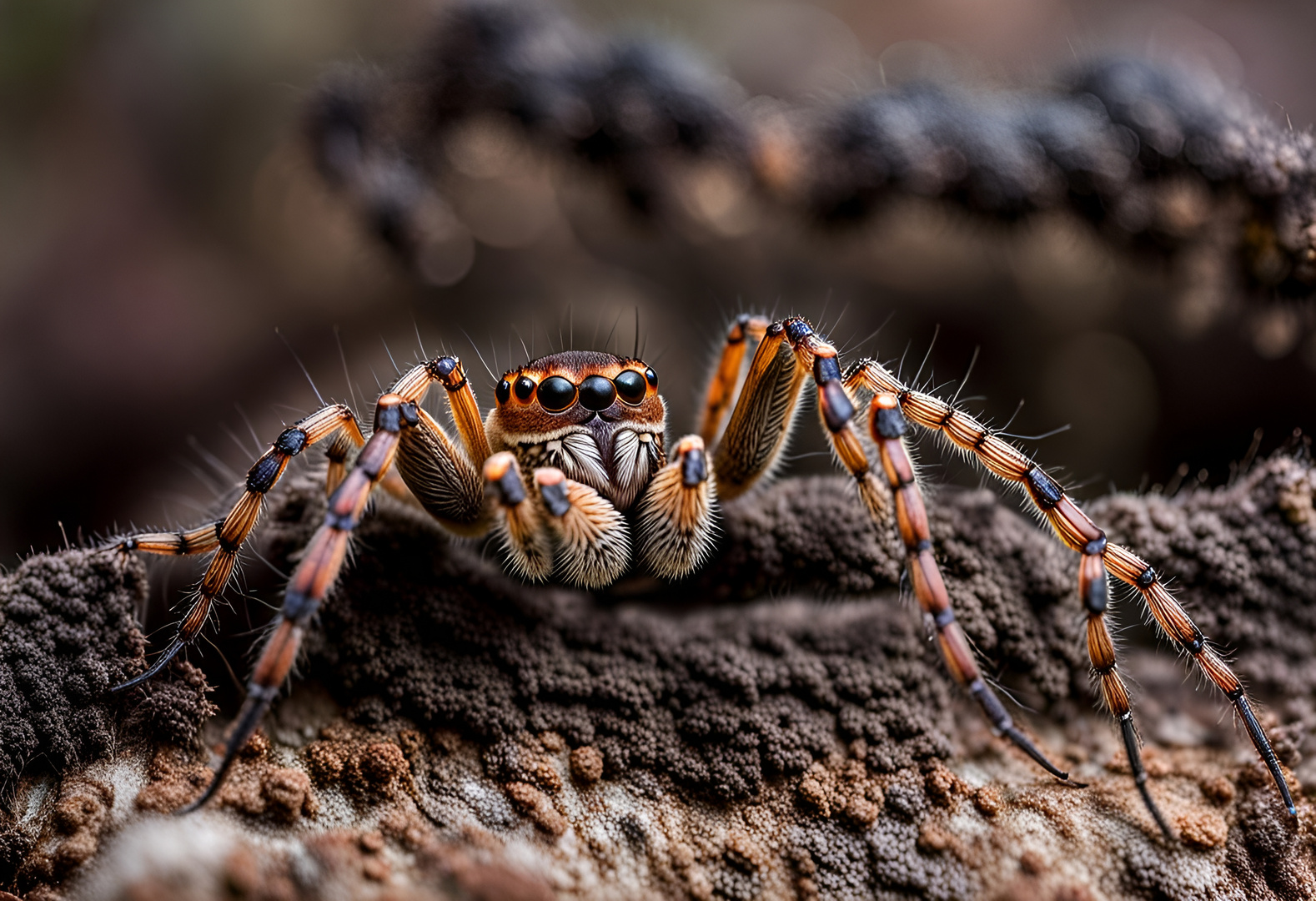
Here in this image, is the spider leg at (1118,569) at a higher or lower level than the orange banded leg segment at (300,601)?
higher

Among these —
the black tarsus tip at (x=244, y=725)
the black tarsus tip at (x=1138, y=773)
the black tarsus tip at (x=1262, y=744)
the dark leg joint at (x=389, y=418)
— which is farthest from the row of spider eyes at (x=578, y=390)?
the black tarsus tip at (x=1262, y=744)

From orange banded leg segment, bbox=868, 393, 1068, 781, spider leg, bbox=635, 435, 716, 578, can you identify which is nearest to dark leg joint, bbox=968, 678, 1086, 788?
orange banded leg segment, bbox=868, 393, 1068, 781

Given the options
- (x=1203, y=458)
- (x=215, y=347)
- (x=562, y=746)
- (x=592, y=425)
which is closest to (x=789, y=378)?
(x=592, y=425)

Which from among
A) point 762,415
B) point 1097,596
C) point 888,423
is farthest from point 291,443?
point 1097,596

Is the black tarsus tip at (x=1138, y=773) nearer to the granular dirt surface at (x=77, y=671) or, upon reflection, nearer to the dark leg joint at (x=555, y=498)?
the dark leg joint at (x=555, y=498)

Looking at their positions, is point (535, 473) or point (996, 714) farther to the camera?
point (535, 473)

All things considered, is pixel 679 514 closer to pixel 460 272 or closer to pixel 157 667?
pixel 157 667

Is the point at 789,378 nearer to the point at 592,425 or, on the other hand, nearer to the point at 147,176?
the point at 592,425
